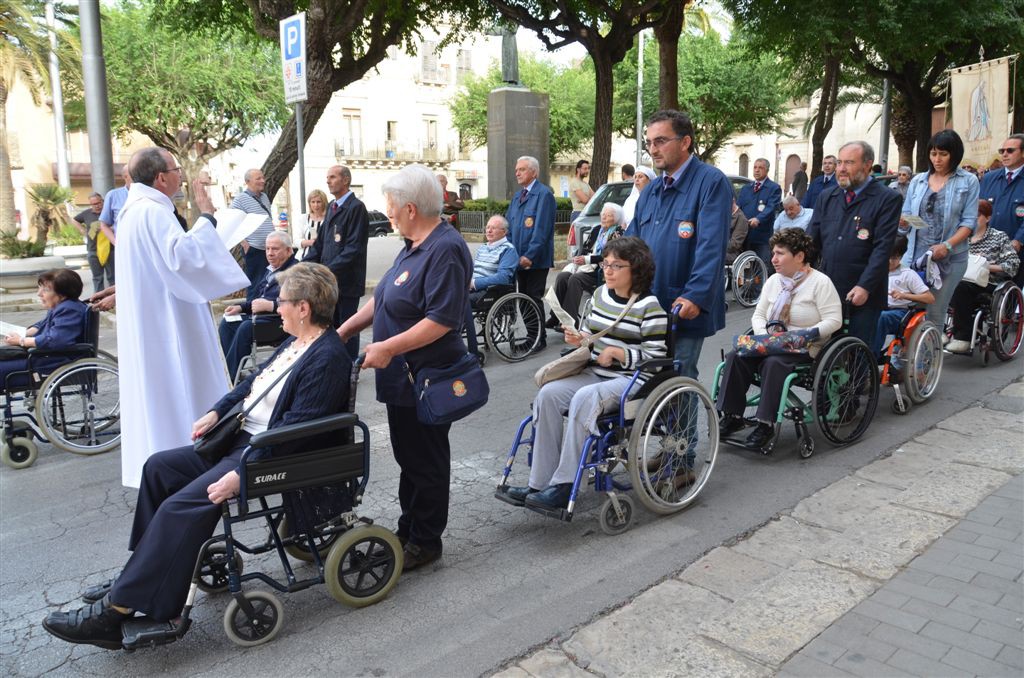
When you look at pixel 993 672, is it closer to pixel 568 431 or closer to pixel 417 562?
pixel 568 431

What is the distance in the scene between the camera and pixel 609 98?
15836mm

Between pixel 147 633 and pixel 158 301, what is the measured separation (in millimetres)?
2004

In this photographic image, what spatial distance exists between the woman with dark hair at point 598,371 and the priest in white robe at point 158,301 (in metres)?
1.79

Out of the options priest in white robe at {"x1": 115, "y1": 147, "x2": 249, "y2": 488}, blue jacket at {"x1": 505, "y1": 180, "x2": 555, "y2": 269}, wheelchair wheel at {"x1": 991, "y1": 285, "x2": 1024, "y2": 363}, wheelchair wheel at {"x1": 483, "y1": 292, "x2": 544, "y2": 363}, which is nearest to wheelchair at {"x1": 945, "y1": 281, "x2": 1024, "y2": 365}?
wheelchair wheel at {"x1": 991, "y1": 285, "x2": 1024, "y2": 363}

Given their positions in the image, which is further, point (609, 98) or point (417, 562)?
point (609, 98)

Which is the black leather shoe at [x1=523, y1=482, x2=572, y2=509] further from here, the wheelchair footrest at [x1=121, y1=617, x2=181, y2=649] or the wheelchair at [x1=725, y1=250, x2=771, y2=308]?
the wheelchair at [x1=725, y1=250, x2=771, y2=308]

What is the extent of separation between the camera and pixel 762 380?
5.09 meters

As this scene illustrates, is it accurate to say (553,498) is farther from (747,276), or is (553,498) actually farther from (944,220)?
(747,276)

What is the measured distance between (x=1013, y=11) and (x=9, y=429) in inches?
770

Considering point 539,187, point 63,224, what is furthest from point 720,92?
point 539,187

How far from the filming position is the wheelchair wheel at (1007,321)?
23.8 ft

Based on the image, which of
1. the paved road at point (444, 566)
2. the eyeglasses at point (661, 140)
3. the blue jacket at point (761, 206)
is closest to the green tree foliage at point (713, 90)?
the blue jacket at point (761, 206)

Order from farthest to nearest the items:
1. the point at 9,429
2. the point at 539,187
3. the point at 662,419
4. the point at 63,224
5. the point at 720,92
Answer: the point at 720,92, the point at 63,224, the point at 539,187, the point at 9,429, the point at 662,419

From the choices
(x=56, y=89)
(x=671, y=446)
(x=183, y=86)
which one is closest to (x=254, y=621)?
(x=671, y=446)
